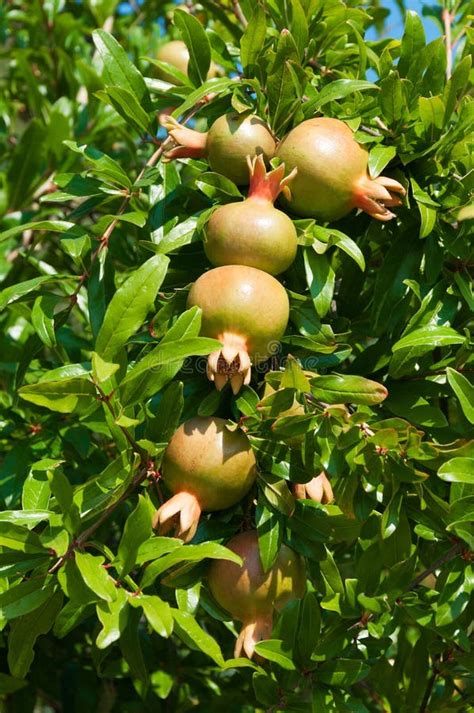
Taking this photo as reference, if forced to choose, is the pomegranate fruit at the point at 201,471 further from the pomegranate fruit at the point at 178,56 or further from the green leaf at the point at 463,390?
the pomegranate fruit at the point at 178,56

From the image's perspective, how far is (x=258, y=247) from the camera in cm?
108

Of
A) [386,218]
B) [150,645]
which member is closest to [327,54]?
[386,218]

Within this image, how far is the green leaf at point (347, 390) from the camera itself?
1036 millimetres

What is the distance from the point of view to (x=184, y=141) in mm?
1246

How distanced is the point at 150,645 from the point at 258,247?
3.45ft

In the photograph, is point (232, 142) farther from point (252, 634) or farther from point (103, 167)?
point (252, 634)

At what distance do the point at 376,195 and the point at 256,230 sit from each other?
0.67 ft

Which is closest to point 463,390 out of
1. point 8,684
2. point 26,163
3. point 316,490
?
point 316,490

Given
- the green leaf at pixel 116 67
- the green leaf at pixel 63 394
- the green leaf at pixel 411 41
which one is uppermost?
the green leaf at pixel 411 41

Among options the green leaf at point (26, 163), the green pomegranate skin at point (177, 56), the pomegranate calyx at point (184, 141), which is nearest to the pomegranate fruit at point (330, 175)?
the pomegranate calyx at point (184, 141)

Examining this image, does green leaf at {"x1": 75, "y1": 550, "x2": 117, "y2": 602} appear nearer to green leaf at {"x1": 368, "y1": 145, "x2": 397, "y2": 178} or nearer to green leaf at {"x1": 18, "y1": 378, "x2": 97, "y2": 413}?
green leaf at {"x1": 18, "y1": 378, "x2": 97, "y2": 413}

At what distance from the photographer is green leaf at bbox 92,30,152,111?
1.37 meters

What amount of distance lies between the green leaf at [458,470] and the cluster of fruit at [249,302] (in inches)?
7.8

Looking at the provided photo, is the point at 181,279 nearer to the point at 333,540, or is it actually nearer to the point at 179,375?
the point at 179,375
